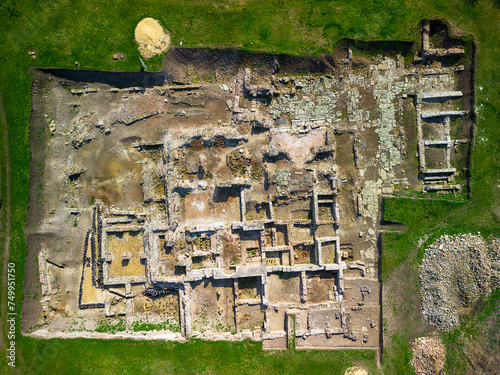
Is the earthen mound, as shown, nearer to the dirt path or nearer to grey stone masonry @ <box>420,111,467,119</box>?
the dirt path

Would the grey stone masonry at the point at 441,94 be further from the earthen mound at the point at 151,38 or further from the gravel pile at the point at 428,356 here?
the earthen mound at the point at 151,38

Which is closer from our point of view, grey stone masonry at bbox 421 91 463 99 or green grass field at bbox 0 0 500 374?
green grass field at bbox 0 0 500 374

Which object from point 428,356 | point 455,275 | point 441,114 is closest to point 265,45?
point 441,114

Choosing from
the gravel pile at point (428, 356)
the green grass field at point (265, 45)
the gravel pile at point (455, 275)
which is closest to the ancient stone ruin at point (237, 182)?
the green grass field at point (265, 45)

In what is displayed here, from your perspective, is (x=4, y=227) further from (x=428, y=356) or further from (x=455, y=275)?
(x=455, y=275)

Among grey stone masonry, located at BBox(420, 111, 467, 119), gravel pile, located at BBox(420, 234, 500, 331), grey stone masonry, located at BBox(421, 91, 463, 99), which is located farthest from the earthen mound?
gravel pile, located at BBox(420, 234, 500, 331)

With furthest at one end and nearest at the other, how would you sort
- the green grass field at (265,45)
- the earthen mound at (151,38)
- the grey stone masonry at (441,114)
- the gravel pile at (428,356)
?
the grey stone masonry at (441,114), the green grass field at (265,45), the earthen mound at (151,38), the gravel pile at (428,356)
